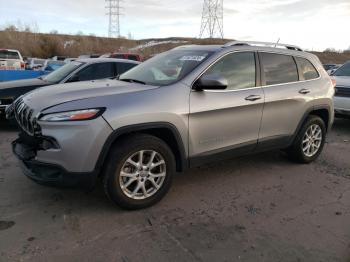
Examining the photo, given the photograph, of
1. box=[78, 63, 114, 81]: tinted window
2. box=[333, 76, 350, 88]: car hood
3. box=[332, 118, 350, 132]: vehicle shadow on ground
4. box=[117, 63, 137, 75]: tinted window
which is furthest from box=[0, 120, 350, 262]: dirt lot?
box=[333, 76, 350, 88]: car hood

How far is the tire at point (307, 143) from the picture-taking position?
5.39 m

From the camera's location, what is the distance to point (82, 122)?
3.37 metres

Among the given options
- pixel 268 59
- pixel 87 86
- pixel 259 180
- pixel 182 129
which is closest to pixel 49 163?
pixel 87 86

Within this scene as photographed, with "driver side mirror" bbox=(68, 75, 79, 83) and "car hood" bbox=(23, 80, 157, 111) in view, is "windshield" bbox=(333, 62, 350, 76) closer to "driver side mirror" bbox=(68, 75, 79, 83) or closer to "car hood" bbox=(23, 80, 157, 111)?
"driver side mirror" bbox=(68, 75, 79, 83)

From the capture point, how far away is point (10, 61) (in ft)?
58.7

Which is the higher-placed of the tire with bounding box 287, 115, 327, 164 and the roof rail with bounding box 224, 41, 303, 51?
the roof rail with bounding box 224, 41, 303, 51

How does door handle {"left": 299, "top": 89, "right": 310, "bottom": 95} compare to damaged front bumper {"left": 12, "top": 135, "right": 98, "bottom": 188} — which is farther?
door handle {"left": 299, "top": 89, "right": 310, "bottom": 95}

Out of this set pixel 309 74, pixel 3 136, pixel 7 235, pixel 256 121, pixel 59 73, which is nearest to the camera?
pixel 7 235

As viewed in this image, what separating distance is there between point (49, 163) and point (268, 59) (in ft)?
10.1

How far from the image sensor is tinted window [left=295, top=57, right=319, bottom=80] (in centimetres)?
531

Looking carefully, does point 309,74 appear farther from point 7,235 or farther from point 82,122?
point 7,235

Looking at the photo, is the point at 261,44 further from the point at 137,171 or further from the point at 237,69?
the point at 137,171

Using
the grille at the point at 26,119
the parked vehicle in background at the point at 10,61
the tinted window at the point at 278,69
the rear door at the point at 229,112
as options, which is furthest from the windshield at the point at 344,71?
the parked vehicle in background at the point at 10,61

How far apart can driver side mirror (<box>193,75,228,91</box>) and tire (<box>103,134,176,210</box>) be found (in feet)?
2.42
